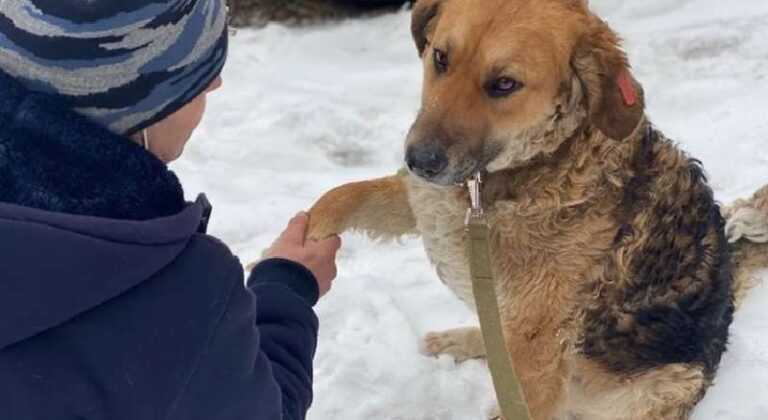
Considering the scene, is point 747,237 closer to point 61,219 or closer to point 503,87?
point 503,87

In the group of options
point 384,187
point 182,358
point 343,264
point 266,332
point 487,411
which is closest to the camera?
point 182,358

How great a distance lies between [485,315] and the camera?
2746mm

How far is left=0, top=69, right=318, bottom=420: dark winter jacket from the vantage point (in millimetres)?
1568

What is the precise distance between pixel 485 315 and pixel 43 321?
4.85ft

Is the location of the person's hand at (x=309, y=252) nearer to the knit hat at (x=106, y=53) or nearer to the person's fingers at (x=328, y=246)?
the person's fingers at (x=328, y=246)

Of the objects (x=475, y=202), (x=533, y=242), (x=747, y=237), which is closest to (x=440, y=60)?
(x=475, y=202)

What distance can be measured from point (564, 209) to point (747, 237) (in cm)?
120

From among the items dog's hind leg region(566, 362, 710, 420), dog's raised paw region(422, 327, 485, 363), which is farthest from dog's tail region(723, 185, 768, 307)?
dog's raised paw region(422, 327, 485, 363)

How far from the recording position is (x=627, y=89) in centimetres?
278

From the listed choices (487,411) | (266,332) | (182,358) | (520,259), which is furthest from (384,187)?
(182,358)

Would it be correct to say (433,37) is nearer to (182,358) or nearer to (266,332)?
(266,332)

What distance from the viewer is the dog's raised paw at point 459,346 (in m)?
3.99

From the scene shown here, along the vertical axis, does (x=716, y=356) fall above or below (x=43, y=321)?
below

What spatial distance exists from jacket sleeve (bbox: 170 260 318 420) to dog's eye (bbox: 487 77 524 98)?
35.8 inches
